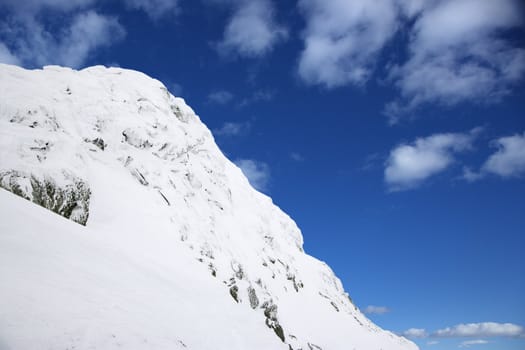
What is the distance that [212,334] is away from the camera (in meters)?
20.9

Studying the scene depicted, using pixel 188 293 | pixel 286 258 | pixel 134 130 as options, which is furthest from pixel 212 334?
pixel 286 258

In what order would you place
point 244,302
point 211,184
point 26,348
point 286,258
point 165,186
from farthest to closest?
point 286,258
point 211,184
point 165,186
point 244,302
point 26,348

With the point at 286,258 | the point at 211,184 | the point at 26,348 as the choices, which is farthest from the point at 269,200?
the point at 26,348

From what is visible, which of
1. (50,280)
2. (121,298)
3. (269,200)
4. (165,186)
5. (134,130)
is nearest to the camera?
(50,280)

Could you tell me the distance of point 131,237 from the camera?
2769cm

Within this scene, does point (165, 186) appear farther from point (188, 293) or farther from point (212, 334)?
point (212, 334)

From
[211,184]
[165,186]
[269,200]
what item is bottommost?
[165,186]

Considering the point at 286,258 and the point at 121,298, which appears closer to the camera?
the point at 121,298

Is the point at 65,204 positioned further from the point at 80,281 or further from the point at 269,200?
the point at 269,200

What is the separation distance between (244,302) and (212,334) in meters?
13.2

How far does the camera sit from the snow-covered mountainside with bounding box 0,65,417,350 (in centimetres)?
1392

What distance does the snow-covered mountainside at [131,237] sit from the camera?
1392 centimetres

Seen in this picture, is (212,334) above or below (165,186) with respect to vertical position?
below

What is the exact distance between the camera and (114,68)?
218 ft
